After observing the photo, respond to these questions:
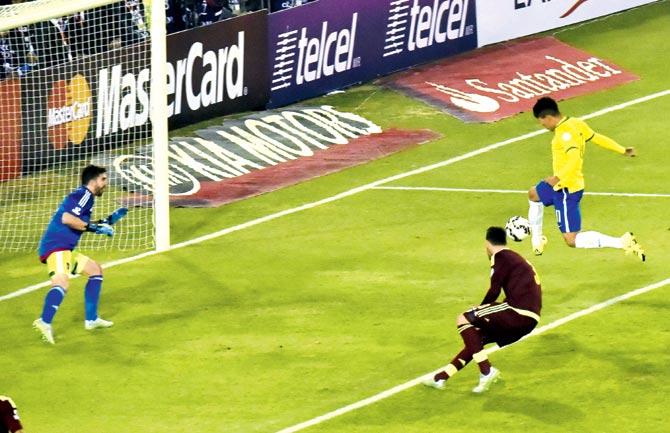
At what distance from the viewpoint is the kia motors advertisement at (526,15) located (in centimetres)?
3219

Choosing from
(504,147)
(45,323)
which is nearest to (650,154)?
(504,147)

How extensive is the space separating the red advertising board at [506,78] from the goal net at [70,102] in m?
6.06

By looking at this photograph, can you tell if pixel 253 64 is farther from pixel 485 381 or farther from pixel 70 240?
pixel 485 381

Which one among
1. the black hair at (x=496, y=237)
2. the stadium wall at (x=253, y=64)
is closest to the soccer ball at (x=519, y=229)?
the black hair at (x=496, y=237)

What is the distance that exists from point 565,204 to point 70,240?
6001 millimetres

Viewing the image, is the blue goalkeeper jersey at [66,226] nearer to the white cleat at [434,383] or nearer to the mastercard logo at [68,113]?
the white cleat at [434,383]

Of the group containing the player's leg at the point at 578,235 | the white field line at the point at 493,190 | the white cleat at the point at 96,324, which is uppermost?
the player's leg at the point at 578,235

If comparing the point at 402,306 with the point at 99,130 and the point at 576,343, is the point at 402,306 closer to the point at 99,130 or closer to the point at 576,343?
the point at 576,343

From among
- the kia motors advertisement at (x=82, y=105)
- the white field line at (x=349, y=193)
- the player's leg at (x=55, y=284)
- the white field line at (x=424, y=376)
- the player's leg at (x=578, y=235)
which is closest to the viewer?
the white field line at (x=424, y=376)

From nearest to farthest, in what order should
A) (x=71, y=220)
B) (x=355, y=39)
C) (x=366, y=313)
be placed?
(x=71, y=220) → (x=366, y=313) → (x=355, y=39)

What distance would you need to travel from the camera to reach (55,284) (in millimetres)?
19219

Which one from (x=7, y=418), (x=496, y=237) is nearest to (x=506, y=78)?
(x=496, y=237)

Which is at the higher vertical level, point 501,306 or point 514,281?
point 514,281

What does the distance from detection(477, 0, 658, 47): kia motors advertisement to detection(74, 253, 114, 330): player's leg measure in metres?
14.4
